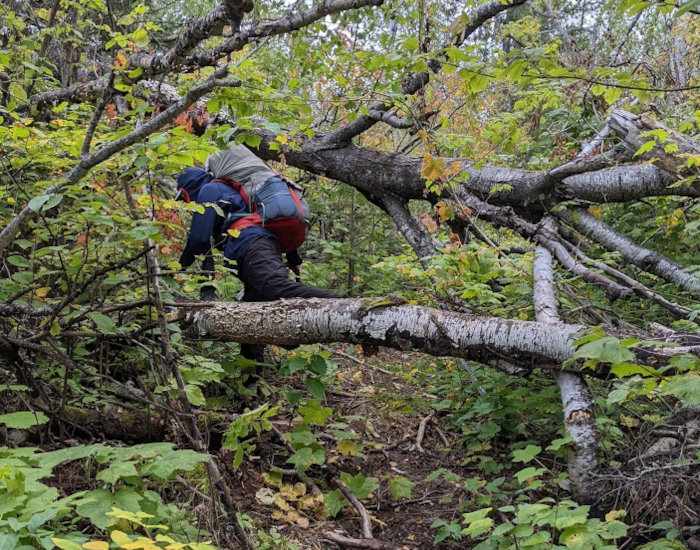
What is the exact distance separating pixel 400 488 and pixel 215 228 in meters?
2.59

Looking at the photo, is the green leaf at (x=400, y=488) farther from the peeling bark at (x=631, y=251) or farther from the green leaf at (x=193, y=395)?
the peeling bark at (x=631, y=251)

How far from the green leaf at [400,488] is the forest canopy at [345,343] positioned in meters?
0.03

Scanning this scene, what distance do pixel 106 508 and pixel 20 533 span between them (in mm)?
293

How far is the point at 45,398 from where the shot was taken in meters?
2.89

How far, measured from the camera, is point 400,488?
357cm

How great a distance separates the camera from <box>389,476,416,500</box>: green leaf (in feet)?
11.6

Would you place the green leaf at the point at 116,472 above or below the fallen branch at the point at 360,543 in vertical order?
above

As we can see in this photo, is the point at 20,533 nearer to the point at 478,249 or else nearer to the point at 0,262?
the point at 0,262

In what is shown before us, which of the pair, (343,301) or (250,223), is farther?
(250,223)

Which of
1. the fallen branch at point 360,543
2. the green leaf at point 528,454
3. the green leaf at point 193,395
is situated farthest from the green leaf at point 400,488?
the green leaf at point 193,395

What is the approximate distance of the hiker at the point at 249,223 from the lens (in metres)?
4.22

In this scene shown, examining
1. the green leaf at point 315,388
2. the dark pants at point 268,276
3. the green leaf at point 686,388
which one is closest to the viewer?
the green leaf at point 686,388

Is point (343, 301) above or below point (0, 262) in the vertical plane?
below

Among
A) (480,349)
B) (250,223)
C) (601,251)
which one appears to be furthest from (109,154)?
(601,251)
